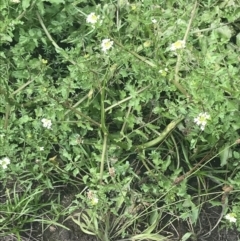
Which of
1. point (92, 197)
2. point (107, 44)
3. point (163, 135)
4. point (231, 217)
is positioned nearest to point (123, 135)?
point (163, 135)

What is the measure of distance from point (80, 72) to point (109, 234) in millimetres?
678

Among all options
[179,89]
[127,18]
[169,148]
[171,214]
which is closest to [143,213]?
[171,214]

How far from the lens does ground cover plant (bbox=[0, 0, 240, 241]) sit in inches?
88.0

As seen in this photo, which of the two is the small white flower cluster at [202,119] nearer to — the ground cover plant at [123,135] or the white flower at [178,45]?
the ground cover plant at [123,135]

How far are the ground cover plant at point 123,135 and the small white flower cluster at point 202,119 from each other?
0.20 ft

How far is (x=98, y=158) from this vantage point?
2262 mm

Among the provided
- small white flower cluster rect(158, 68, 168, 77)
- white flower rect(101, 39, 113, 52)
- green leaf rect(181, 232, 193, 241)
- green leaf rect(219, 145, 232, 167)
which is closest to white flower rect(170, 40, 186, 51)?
small white flower cluster rect(158, 68, 168, 77)

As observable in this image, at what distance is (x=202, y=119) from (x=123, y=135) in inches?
14.3

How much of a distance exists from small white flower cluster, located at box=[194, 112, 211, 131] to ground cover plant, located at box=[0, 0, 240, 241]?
0.06 m

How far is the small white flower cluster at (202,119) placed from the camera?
6.83ft

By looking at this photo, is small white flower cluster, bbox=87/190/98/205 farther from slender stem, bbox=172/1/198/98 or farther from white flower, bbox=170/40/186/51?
white flower, bbox=170/40/186/51

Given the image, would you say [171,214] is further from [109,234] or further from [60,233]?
[60,233]

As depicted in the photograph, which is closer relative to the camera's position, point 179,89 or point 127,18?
point 179,89

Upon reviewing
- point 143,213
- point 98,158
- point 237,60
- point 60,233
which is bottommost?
point 60,233
